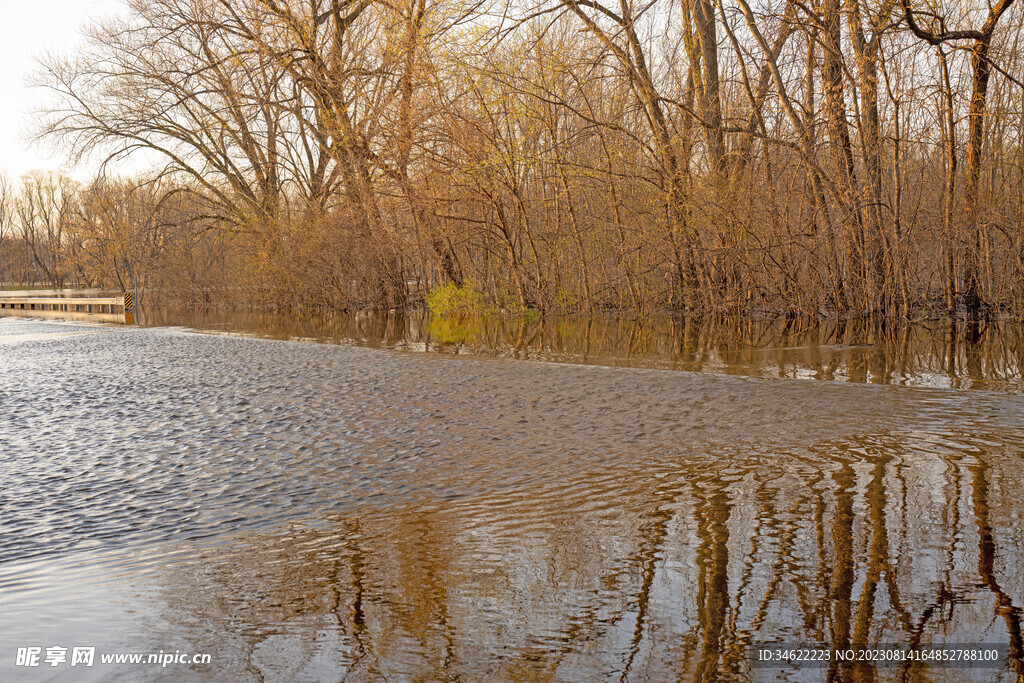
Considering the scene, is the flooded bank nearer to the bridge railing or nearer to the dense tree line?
the dense tree line

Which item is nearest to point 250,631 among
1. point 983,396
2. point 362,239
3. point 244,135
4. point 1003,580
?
point 1003,580

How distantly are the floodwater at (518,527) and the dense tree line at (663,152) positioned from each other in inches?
287

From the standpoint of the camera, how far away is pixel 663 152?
1683cm

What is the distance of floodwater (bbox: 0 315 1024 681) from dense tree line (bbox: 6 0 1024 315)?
287 inches

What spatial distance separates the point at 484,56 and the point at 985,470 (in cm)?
1282

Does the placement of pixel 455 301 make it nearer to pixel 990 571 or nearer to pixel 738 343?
pixel 738 343

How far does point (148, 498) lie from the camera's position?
4922mm

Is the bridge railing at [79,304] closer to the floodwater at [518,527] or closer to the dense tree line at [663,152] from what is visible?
the dense tree line at [663,152]

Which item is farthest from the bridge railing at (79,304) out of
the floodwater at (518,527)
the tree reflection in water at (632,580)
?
the tree reflection in water at (632,580)

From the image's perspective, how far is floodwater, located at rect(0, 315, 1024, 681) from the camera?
2.89 m

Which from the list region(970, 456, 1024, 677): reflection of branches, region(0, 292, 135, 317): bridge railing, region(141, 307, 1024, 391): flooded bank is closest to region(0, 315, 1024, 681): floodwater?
region(970, 456, 1024, 677): reflection of branches

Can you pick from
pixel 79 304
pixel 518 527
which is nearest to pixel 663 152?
pixel 518 527

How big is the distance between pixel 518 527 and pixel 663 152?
45.3 feet

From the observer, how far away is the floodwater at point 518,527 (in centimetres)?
289
